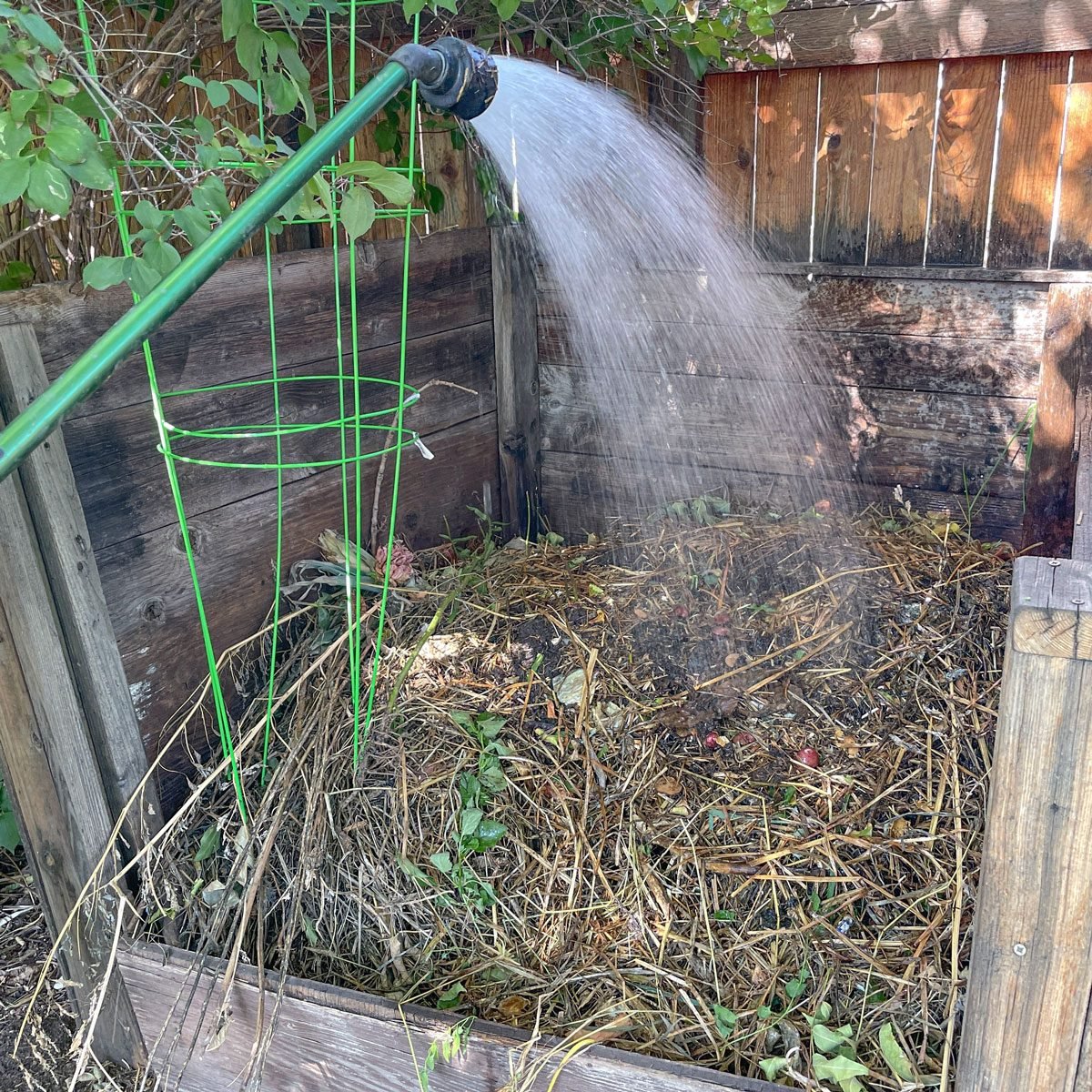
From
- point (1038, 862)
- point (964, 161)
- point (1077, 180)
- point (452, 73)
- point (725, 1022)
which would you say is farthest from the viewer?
point (964, 161)

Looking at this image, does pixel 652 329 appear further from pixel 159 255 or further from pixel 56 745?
pixel 56 745

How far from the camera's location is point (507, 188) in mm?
3047

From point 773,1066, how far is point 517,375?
2097 mm

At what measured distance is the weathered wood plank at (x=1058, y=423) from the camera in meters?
2.50

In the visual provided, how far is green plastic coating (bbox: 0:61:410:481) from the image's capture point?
983 mm

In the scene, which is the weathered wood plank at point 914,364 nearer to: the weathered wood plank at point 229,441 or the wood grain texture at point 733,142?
the wood grain texture at point 733,142

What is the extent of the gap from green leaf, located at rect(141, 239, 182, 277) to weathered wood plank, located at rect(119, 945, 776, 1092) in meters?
1.28

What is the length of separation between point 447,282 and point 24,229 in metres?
1.22

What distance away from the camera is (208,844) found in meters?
2.14

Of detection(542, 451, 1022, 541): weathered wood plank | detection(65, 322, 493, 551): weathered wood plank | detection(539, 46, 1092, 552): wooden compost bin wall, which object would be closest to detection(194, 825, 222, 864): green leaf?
detection(65, 322, 493, 551): weathered wood plank

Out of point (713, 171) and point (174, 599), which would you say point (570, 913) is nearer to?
point (174, 599)

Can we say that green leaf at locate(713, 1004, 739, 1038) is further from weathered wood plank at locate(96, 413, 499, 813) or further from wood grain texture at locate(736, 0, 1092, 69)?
wood grain texture at locate(736, 0, 1092, 69)

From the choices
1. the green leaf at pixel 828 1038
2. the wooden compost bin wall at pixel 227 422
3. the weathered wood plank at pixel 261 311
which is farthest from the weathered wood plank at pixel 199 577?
the green leaf at pixel 828 1038

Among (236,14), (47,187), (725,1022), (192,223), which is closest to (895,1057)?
(725,1022)
